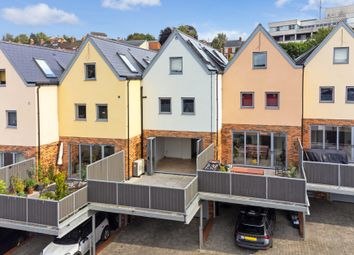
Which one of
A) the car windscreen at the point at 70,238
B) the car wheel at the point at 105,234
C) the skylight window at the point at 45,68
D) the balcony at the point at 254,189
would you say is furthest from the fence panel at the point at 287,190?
the skylight window at the point at 45,68

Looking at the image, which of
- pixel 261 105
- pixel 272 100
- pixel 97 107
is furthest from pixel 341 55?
pixel 97 107

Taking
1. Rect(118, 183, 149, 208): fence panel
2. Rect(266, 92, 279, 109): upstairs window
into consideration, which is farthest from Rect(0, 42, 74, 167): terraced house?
Rect(266, 92, 279, 109): upstairs window

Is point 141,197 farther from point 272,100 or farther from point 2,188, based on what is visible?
point 272,100

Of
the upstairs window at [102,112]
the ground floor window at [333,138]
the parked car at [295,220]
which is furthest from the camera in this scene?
the upstairs window at [102,112]

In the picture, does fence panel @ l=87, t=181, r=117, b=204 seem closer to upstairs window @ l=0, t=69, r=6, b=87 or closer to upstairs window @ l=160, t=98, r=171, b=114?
upstairs window @ l=160, t=98, r=171, b=114

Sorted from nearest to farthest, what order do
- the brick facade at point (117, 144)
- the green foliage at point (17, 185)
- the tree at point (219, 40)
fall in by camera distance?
the green foliage at point (17, 185), the brick facade at point (117, 144), the tree at point (219, 40)

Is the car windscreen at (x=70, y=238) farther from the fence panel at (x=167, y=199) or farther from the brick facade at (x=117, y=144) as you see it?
the brick facade at (x=117, y=144)
